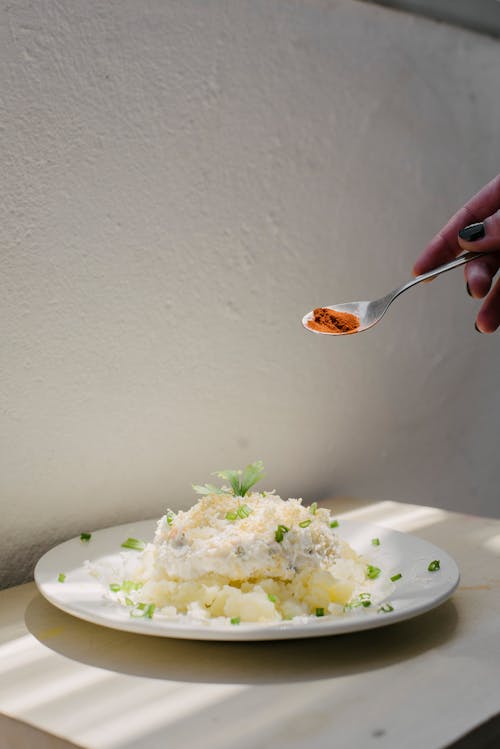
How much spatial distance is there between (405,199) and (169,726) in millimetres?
1381

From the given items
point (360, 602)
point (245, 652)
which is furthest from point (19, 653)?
point (360, 602)

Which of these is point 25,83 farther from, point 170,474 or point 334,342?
point 334,342

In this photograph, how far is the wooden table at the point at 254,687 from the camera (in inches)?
31.6

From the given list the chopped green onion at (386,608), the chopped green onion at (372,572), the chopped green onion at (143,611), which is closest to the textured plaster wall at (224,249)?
the chopped green onion at (143,611)

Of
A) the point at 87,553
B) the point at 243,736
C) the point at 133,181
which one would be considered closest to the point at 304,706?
the point at 243,736

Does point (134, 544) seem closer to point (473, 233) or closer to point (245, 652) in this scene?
point (245, 652)

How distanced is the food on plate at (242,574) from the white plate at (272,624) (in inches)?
1.3

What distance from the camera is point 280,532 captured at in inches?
41.9

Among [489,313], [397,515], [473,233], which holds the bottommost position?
[397,515]

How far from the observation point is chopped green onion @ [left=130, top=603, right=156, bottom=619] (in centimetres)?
98

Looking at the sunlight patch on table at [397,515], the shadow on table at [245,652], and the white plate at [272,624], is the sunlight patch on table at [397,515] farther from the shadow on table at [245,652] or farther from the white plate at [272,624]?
the shadow on table at [245,652]

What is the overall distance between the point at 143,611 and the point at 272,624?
0.52ft

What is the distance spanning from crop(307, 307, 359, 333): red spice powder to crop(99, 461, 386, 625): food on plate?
341 millimetres

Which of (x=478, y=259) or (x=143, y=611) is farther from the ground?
(x=478, y=259)
